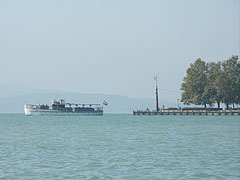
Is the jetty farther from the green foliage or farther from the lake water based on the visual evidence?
the lake water

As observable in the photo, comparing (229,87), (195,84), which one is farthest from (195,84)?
(229,87)

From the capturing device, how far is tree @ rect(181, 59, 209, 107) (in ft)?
561

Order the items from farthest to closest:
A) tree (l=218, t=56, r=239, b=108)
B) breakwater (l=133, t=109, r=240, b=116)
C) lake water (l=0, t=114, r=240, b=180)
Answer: breakwater (l=133, t=109, r=240, b=116)
tree (l=218, t=56, r=239, b=108)
lake water (l=0, t=114, r=240, b=180)

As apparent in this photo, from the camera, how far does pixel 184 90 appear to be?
580 ft

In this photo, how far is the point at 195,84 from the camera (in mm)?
171500

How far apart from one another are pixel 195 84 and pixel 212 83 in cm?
519

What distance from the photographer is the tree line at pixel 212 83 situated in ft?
545

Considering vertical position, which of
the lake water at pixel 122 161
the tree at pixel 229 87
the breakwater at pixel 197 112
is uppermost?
the tree at pixel 229 87

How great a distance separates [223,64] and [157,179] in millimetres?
147552

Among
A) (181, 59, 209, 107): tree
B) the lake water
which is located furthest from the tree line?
the lake water

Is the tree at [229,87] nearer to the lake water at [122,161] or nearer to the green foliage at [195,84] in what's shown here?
the green foliage at [195,84]

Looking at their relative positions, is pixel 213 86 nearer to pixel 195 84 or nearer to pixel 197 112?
pixel 195 84

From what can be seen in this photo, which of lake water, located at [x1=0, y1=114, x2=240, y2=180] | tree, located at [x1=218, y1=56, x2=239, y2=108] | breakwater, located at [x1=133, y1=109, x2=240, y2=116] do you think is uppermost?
tree, located at [x1=218, y1=56, x2=239, y2=108]

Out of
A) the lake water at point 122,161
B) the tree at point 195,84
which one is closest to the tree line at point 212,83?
the tree at point 195,84
